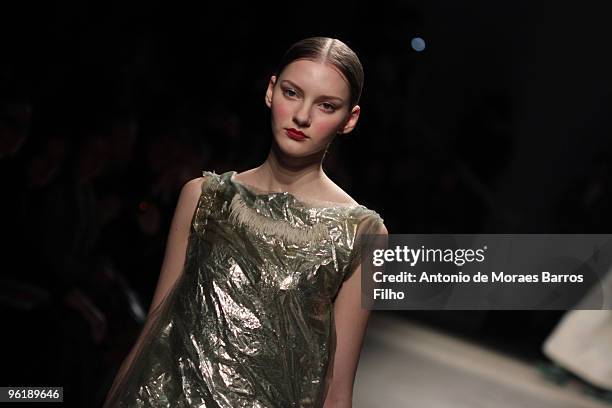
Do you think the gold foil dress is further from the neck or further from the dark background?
the dark background

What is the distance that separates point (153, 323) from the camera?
159 cm

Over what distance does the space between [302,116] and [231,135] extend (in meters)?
1.85

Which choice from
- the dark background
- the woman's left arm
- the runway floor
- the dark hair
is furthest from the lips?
the runway floor

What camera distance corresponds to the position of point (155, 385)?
1.53m

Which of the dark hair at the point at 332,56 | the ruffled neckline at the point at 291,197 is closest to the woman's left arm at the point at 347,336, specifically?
the ruffled neckline at the point at 291,197

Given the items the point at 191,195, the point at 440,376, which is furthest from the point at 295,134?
the point at 440,376

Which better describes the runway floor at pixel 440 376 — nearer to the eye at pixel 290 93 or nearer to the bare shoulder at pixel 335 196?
the bare shoulder at pixel 335 196

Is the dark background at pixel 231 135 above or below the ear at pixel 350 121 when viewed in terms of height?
above

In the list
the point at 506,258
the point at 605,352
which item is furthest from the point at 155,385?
the point at 605,352

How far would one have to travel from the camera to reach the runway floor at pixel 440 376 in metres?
3.41

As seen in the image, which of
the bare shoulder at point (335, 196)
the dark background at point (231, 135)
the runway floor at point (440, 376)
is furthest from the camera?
the runway floor at point (440, 376)

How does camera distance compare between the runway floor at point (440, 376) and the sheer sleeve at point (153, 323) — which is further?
the runway floor at point (440, 376)

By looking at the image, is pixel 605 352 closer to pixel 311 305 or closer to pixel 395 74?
pixel 395 74

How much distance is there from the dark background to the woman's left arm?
4.57 feet
